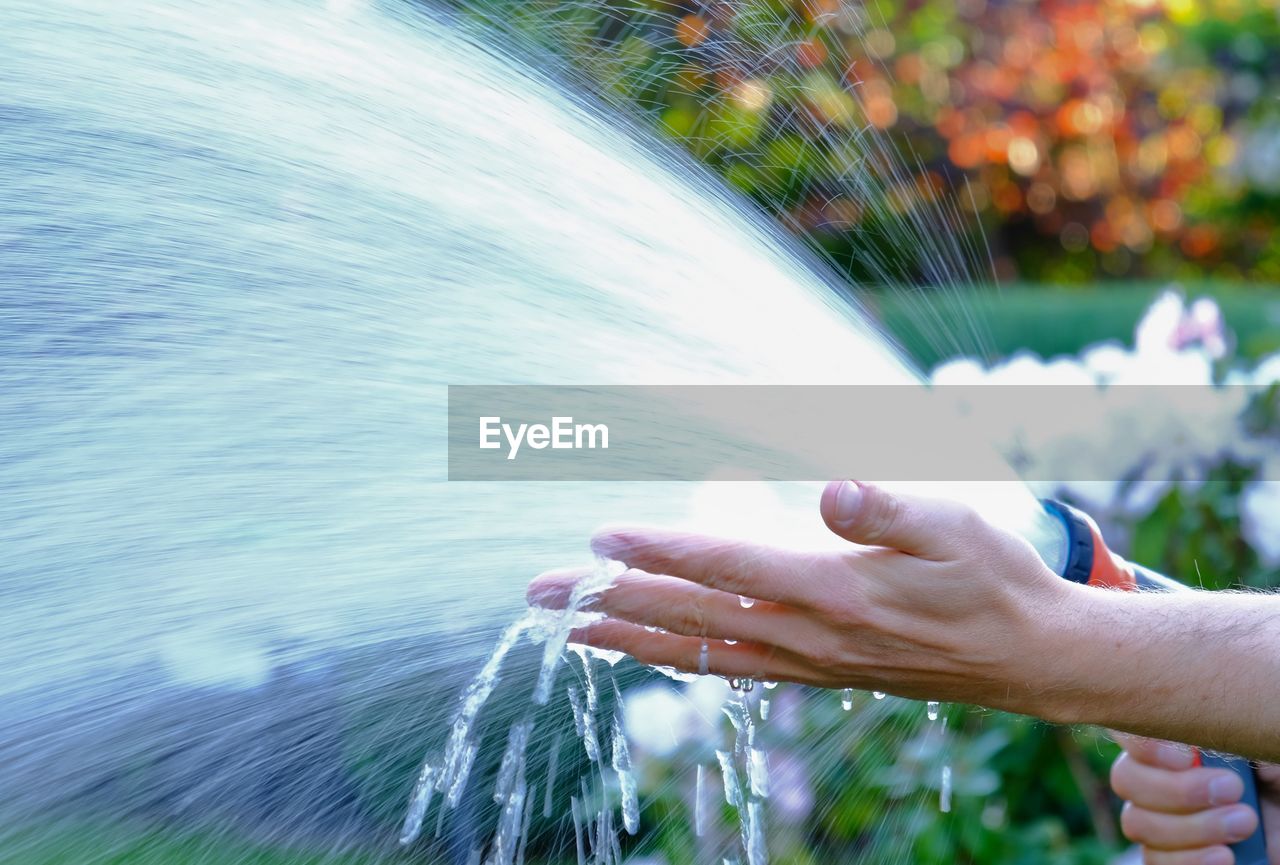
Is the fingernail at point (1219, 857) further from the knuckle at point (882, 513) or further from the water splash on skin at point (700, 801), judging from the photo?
the knuckle at point (882, 513)

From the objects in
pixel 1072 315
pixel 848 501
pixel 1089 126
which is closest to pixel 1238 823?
Answer: pixel 848 501

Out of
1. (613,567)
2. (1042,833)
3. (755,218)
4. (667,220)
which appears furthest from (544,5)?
(1042,833)

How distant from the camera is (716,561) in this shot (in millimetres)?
1278

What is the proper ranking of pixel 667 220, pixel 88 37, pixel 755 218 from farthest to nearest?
pixel 755 218 < pixel 667 220 < pixel 88 37

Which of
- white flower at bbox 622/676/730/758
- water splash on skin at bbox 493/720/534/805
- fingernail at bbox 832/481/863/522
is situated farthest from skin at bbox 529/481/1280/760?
white flower at bbox 622/676/730/758

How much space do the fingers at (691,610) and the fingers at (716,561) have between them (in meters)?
0.05

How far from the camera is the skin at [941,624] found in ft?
4.25

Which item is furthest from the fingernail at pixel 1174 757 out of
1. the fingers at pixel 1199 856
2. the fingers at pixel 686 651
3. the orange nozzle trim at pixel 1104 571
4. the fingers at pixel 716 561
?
the fingers at pixel 716 561

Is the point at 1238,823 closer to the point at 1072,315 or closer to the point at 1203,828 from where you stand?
the point at 1203,828

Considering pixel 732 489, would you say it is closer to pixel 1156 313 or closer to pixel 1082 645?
pixel 1082 645

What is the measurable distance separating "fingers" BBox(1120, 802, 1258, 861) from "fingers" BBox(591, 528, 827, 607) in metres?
1.00

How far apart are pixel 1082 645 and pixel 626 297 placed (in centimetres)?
94

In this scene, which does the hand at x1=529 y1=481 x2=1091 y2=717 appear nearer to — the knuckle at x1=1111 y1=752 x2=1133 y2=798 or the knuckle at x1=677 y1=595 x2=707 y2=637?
the knuckle at x1=677 y1=595 x2=707 y2=637

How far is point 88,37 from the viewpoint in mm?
1896
